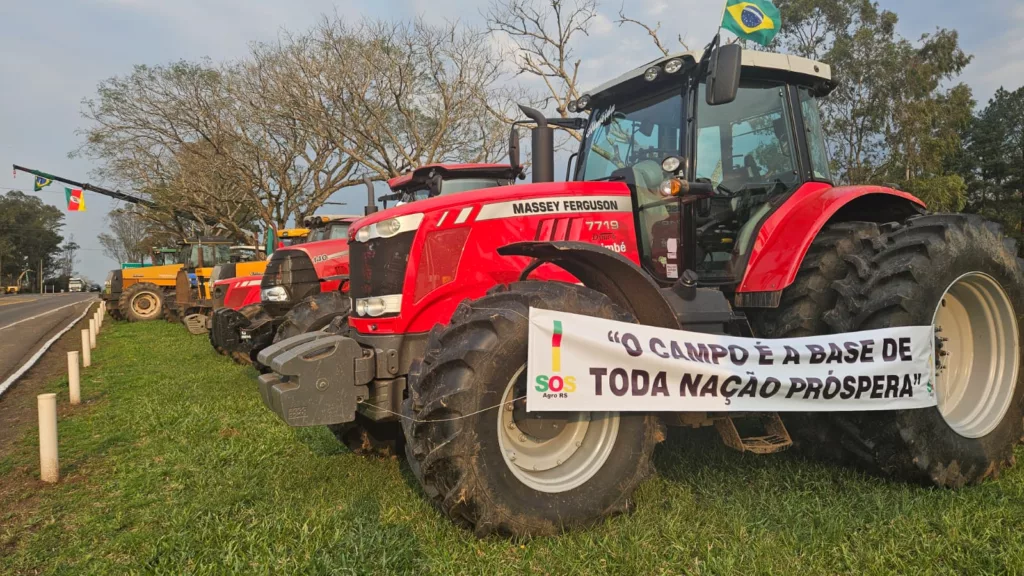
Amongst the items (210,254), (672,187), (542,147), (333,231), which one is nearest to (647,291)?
(672,187)

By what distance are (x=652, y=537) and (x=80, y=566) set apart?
286 cm

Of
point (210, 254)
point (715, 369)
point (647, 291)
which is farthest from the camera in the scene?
point (210, 254)

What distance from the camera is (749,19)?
4.66 m

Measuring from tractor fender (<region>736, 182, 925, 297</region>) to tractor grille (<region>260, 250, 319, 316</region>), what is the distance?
564 centimetres

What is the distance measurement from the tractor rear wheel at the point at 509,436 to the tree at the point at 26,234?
86932 millimetres

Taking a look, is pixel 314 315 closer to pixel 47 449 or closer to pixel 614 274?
pixel 47 449

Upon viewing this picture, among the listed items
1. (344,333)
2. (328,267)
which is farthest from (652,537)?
(328,267)

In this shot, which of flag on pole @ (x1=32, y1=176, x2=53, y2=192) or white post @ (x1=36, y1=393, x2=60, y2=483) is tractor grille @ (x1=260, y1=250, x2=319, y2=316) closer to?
white post @ (x1=36, y1=393, x2=60, y2=483)

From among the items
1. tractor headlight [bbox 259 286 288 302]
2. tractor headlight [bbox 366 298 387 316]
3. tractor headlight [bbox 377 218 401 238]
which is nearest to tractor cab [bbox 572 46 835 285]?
tractor headlight [bbox 377 218 401 238]

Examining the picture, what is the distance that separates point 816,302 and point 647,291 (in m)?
1.22

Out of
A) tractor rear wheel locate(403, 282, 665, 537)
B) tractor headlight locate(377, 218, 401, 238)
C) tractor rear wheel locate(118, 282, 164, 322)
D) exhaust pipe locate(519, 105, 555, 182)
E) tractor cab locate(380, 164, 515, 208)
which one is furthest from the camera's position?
tractor rear wheel locate(118, 282, 164, 322)

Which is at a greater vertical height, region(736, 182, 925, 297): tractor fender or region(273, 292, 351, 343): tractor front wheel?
region(736, 182, 925, 297): tractor fender

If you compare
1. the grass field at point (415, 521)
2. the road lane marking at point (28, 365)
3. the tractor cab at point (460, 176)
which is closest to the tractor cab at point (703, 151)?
the grass field at point (415, 521)

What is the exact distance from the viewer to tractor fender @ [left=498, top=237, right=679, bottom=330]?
3.28m
